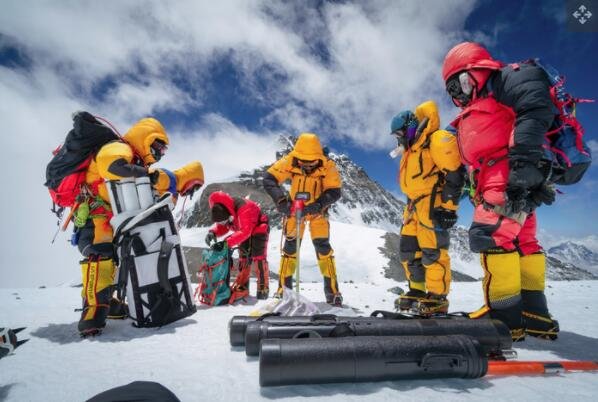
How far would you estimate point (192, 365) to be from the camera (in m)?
1.93

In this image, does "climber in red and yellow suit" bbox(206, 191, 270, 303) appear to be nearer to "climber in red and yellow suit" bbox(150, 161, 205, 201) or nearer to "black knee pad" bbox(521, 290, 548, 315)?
"climber in red and yellow suit" bbox(150, 161, 205, 201)

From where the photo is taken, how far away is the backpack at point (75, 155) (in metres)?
2.96

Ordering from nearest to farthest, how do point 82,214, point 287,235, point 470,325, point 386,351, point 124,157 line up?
point 386,351 → point 470,325 → point 124,157 → point 82,214 → point 287,235

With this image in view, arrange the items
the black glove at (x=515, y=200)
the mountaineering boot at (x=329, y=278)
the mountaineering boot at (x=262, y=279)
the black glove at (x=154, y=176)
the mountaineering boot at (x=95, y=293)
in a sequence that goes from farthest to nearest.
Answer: the mountaineering boot at (x=262, y=279) → the mountaineering boot at (x=329, y=278) → the black glove at (x=154, y=176) → the mountaineering boot at (x=95, y=293) → the black glove at (x=515, y=200)

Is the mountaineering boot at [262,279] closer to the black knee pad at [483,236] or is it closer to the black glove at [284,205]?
the black glove at [284,205]

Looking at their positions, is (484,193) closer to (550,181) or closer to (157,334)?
(550,181)

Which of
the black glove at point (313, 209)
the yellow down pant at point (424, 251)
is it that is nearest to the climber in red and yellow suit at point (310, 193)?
the black glove at point (313, 209)

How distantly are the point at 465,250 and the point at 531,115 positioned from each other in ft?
380

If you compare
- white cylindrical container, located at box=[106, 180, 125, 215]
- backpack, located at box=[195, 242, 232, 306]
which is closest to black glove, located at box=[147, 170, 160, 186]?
white cylindrical container, located at box=[106, 180, 125, 215]

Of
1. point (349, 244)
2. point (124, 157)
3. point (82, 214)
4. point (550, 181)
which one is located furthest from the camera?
point (349, 244)

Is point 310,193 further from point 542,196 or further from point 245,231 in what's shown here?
point 542,196

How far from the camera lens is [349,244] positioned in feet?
91.2

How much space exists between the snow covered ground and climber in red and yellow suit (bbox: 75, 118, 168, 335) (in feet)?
0.90

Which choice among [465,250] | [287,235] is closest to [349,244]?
[287,235]
